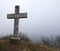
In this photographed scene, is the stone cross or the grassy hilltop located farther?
the stone cross

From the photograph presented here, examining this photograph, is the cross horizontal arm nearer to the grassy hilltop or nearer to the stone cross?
the stone cross

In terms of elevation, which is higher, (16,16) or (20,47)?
(16,16)

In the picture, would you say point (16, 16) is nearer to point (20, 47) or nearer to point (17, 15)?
point (17, 15)

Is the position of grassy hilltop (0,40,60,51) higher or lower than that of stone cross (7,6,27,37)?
lower

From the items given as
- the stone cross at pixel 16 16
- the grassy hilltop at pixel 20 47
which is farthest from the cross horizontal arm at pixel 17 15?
the grassy hilltop at pixel 20 47

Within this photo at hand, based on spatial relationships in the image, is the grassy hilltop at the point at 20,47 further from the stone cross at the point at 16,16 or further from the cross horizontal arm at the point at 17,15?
the cross horizontal arm at the point at 17,15

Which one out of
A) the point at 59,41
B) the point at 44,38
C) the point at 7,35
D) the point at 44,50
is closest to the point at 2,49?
the point at 44,50

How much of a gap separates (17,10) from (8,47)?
266 centimetres

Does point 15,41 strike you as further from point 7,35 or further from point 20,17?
point 7,35

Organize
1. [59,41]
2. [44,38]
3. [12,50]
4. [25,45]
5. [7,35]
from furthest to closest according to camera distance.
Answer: [59,41] → [44,38] → [7,35] → [25,45] → [12,50]

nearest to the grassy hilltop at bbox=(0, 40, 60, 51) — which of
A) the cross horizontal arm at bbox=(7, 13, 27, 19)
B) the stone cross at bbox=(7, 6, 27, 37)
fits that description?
the stone cross at bbox=(7, 6, 27, 37)

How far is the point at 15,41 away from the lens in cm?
1898

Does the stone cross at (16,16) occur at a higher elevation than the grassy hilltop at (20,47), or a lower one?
higher

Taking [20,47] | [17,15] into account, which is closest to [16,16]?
[17,15]
